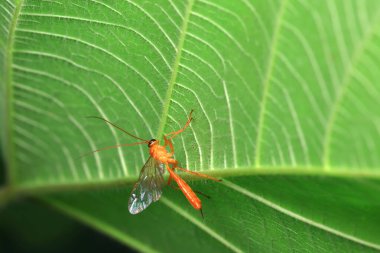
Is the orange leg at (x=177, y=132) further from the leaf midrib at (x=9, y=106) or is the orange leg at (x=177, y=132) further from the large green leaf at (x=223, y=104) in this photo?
the leaf midrib at (x=9, y=106)

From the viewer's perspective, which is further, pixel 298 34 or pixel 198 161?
pixel 198 161

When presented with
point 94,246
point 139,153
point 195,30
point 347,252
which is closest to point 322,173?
point 347,252

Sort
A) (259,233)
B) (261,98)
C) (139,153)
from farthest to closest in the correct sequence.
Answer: (139,153) → (259,233) → (261,98)

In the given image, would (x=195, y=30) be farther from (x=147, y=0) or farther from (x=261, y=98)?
(x=261, y=98)

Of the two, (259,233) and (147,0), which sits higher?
(147,0)

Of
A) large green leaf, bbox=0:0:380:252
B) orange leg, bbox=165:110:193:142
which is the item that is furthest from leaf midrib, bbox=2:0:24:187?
orange leg, bbox=165:110:193:142

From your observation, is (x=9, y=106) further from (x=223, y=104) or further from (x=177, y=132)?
(x=223, y=104)
